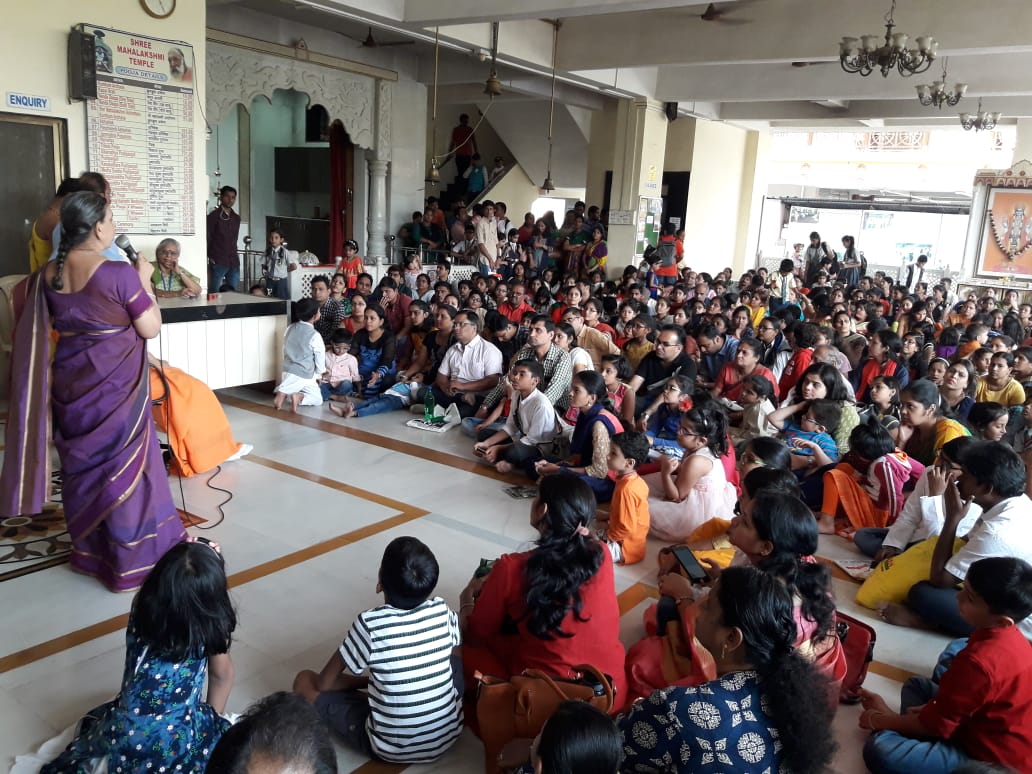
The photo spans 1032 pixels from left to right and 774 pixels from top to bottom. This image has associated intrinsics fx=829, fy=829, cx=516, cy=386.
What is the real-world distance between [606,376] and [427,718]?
329 centimetres

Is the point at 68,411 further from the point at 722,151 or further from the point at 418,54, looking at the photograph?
the point at 722,151

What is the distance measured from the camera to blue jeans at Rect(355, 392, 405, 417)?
5.98 meters

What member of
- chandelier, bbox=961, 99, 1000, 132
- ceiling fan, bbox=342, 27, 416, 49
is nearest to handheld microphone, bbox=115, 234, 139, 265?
ceiling fan, bbox=342, 27, 416, 49

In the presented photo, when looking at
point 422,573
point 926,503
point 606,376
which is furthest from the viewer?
point 606,376

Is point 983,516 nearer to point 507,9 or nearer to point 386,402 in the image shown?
point 386,402

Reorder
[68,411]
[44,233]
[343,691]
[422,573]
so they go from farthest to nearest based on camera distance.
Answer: [44,233] < [68,411] < [343,691] < [422,573]

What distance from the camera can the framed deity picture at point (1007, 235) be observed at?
11328 mm

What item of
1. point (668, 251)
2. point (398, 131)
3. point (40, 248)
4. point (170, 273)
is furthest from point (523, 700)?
point (668, 251)

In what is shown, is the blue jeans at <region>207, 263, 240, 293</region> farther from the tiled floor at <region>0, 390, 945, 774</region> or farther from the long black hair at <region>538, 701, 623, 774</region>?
the long black hair at <region>538, 701, 623, 774</region>

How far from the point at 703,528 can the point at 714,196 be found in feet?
35.5

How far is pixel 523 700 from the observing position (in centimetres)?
212

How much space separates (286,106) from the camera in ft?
41.8

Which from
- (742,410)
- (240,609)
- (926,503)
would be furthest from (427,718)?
(742,410)

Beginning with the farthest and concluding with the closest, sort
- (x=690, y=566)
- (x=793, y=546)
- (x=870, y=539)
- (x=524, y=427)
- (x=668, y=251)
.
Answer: (x=668, y=251), (x=524, y=427), (x=870, y=539), (x=690, y=566), (x=793, y=546)
